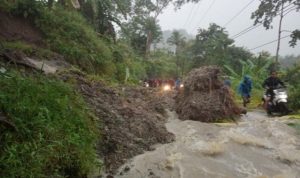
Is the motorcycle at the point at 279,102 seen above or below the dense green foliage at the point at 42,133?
above

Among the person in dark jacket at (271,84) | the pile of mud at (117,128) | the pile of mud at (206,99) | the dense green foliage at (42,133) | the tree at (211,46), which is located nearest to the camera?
the dense green foliage at (42,133)

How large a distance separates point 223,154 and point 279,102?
539cm

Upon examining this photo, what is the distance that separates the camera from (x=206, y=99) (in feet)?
36.1

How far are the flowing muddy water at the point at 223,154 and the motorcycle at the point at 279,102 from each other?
6.99 ft

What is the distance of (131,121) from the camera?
8.06 metres

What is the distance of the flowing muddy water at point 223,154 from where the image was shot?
646cm

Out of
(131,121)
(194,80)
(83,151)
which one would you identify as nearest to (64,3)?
(194,80)

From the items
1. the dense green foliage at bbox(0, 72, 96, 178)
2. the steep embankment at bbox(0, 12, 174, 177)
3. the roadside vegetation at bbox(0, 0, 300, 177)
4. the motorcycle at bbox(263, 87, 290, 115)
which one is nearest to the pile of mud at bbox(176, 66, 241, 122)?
the motorcycle at bbox(263, 87, 290, 115)

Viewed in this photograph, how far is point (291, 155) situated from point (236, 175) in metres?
1.89

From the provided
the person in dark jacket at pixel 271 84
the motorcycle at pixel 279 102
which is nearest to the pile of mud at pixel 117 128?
the motorcycle at pixel 279 102

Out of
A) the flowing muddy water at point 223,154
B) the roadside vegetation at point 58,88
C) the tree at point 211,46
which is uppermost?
the tree at point 211,46

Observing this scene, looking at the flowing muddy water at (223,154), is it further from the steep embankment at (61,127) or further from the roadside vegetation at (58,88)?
the roadside vegetation at (58,88)

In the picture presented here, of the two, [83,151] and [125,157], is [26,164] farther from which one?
[125,157]

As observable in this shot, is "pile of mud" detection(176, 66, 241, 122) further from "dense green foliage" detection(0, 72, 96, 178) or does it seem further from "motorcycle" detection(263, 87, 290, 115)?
"dense green foliage" detection(0, 72, 96, 178)
